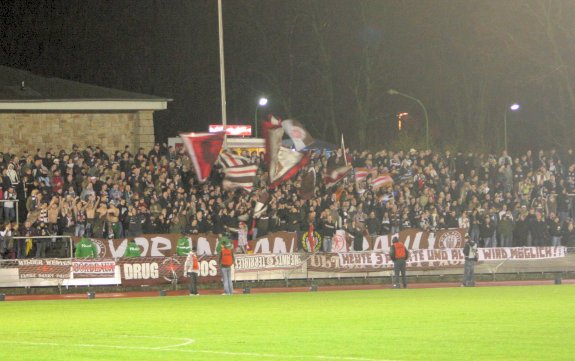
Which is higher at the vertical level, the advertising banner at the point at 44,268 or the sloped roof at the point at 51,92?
the sloped roof at the point at 51,92

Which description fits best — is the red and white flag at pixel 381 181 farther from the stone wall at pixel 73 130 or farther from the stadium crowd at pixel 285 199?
the stone wall at pixel 73 130

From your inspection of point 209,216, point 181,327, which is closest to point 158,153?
point 209,216

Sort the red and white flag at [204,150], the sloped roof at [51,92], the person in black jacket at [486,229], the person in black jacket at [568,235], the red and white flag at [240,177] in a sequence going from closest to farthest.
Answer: the red and white flag at [204,150]
the red and white flag at [240,177]
the person in black jacket at [486,229]
the person in black jacket at [568,235]
the sloped roof at [51,92]

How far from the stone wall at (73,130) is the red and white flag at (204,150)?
8633 mm

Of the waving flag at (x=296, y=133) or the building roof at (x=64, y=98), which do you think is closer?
the waving flag at (x=296, y=133)

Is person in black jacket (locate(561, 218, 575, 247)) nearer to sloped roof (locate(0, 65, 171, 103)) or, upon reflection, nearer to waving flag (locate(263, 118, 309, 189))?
waving flag (locate(263, 118, 309, 189))

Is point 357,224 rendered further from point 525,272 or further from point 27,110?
point 27,110

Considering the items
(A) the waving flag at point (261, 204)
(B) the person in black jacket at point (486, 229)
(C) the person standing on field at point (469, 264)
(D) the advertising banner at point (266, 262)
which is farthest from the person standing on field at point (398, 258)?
(B) the person in black jacket at point (486, 229)

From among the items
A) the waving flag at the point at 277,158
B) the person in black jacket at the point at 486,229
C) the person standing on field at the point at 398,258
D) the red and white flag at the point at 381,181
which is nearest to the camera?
the person standing on field at the point at 398,258

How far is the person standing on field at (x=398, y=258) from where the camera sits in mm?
36500

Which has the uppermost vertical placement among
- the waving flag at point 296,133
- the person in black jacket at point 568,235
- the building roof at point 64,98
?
the building roof at point 64,98

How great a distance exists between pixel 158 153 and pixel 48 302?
10454mm

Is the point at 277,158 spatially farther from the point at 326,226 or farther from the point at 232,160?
the point at 326,226

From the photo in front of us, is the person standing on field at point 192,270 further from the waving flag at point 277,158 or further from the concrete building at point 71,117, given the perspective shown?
the concrete building at point 71,117
